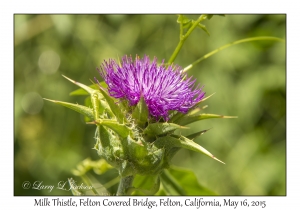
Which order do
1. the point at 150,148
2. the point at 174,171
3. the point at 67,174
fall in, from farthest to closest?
the point at 67,174 → the point at 174,171 → the point at 150,148

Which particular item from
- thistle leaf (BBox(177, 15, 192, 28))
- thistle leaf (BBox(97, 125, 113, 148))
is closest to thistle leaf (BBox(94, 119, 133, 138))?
thistle leaf (BBox(97, 125, 113, 148))

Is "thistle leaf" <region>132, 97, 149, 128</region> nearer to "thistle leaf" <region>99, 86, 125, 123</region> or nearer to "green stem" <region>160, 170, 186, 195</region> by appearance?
"thistle leaf" <region>99, 86, 125, 123</region>

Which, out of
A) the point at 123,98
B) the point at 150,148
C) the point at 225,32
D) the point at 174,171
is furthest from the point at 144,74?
the point at 225,32

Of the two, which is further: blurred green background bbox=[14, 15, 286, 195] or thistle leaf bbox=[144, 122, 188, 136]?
blurred green background bbox=[14, 15, 286, 195]

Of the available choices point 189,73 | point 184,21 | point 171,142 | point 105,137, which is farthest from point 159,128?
point 189,73

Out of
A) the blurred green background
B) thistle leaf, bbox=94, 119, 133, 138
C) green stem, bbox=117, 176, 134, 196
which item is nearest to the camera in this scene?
thistle leaf, bbox=94, 119, 133, 138

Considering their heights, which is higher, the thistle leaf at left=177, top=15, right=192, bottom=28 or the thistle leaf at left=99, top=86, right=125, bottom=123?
the thistle leaf at left=177, top=15, right=192, bottom=28

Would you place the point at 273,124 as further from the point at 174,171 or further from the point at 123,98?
the point at 123,98
